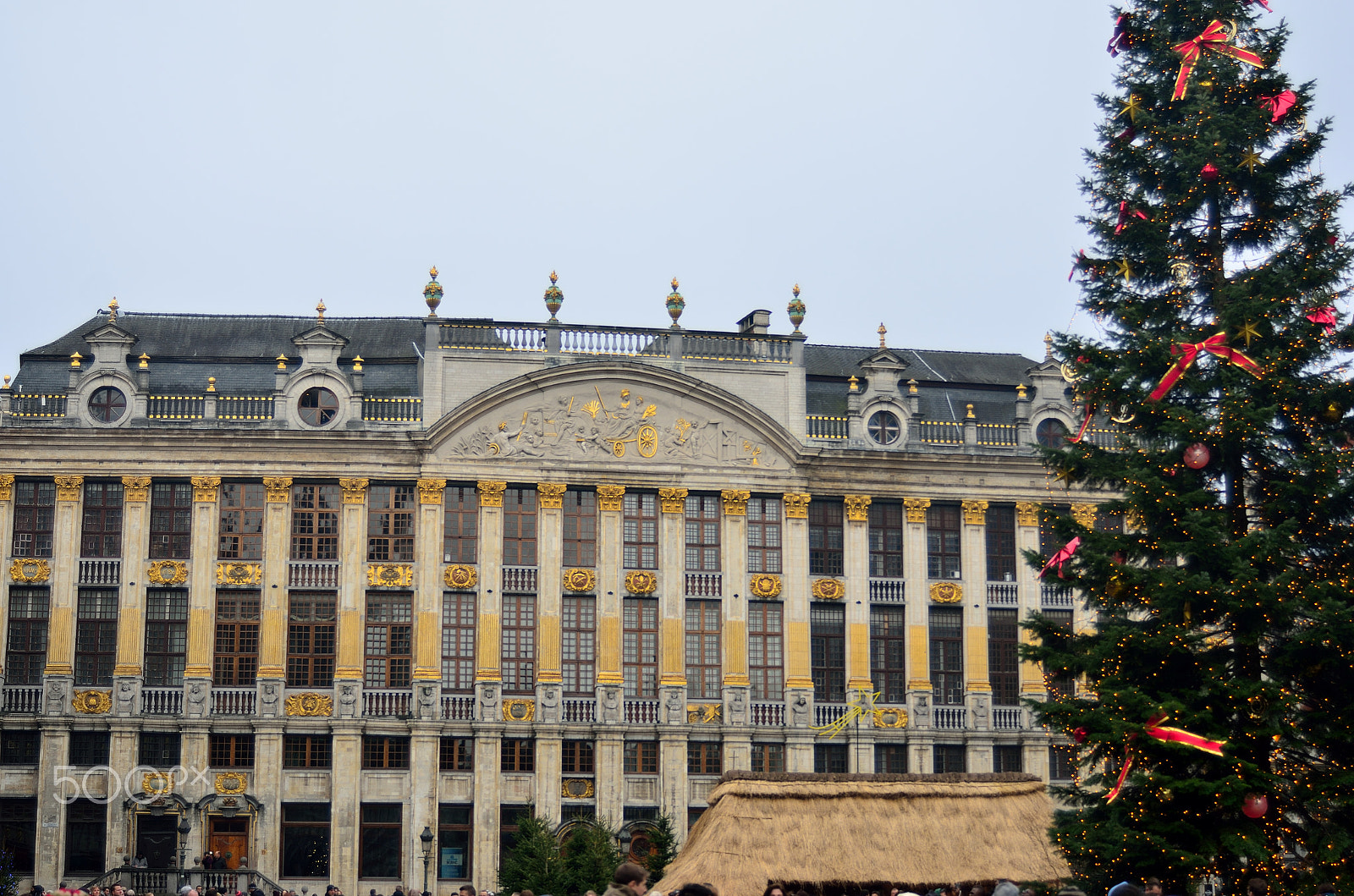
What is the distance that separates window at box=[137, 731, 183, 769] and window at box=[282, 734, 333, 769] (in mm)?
2759

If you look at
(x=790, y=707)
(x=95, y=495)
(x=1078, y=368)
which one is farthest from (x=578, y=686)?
(x=1078, y=368)

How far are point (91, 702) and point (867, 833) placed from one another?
24811 millimetres

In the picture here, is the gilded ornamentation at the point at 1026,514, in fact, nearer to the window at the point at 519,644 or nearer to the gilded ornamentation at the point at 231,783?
the window at the point at 519,644

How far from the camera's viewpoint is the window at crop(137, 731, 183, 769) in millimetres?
46812

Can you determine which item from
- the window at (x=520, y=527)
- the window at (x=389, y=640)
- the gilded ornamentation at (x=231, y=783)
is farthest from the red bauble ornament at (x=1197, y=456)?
the gilded ornamentation at (x=231, y=783)

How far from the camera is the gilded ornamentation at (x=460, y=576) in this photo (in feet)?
159

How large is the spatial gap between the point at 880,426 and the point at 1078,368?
23219 millimetres

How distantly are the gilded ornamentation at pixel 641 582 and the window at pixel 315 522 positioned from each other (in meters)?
8.03

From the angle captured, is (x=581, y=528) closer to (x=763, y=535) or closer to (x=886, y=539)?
(x=763, y=535)

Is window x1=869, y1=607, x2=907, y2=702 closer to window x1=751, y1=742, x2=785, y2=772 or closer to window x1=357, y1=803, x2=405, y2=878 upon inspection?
window x1=751, y1=742, x2=785, y2=772

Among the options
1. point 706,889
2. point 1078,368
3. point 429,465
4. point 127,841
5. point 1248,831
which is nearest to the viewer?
point 706,889

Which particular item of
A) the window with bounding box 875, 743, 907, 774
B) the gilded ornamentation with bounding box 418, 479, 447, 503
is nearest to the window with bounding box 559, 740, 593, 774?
the gilded ornamentation with bounding box 418, 479, 447, 503

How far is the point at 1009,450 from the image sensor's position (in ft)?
170

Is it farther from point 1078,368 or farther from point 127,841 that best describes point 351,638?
point 1078,368
